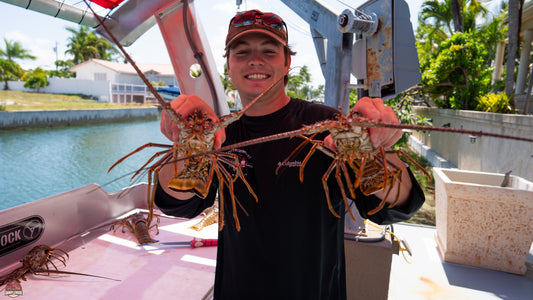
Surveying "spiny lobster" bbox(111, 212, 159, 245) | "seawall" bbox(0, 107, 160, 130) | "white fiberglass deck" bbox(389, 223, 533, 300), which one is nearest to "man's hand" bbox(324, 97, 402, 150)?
"white fiberglass deck" bbox(389, 223, 533, 300)

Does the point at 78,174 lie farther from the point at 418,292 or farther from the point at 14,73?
the point at 14,73

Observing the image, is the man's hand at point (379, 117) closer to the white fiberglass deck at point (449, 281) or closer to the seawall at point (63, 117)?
the white fiberglass deck at point (449, 281)

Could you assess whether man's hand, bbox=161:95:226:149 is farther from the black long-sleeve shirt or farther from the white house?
the white house

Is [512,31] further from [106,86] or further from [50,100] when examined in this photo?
[50,100]

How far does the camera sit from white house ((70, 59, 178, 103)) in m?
33.8

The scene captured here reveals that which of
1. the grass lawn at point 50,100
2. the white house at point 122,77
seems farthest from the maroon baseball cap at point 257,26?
the white house at point 122,77

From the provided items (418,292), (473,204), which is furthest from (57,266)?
(473,204)

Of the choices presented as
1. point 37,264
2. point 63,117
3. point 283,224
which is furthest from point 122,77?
point 283,224

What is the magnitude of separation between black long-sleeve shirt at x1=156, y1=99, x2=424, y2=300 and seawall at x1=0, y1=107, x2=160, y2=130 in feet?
75.8

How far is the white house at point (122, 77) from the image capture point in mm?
33750

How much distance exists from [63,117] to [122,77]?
18936 mm

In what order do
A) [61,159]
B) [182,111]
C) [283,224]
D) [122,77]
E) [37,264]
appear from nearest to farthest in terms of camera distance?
[182,111], [283,224], [37,264], [61,159], [122,77]

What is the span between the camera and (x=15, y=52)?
138 ft

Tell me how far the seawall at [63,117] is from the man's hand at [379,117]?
77.8 ft
